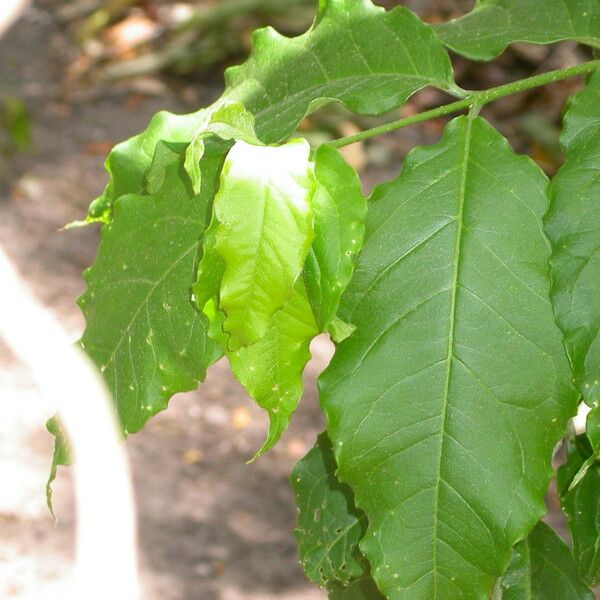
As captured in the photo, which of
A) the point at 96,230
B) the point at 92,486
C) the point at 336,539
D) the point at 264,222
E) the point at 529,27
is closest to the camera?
the point at 264,222

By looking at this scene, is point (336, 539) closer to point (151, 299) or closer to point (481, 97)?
point (151, 299)

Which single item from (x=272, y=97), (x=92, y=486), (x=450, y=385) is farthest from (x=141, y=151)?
(x=92, y=486)

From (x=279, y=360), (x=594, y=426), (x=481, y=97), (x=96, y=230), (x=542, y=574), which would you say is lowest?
(x=542, y=574)

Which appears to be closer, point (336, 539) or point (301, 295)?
point (301, 295)

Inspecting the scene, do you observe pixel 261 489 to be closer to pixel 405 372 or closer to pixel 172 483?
pixel 172 483

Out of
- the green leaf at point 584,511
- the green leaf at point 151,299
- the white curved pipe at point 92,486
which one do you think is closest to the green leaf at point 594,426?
the green leaf at point 584,511

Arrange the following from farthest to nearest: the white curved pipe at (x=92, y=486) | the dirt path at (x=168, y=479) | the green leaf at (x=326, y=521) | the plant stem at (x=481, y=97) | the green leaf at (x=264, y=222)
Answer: the dirt path at (x=168, y=479)
the white curved pipe at (x=92, y=486)
the green leaf at (x=326, y=521)
the plant stem at (x=481, y=97)
the green leaf at (x=264, y=222)

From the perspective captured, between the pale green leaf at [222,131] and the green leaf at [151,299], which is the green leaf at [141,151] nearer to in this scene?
the green leaf at [151,299]

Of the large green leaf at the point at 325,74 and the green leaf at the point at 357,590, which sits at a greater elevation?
the large green leaf at the point at 325,74
